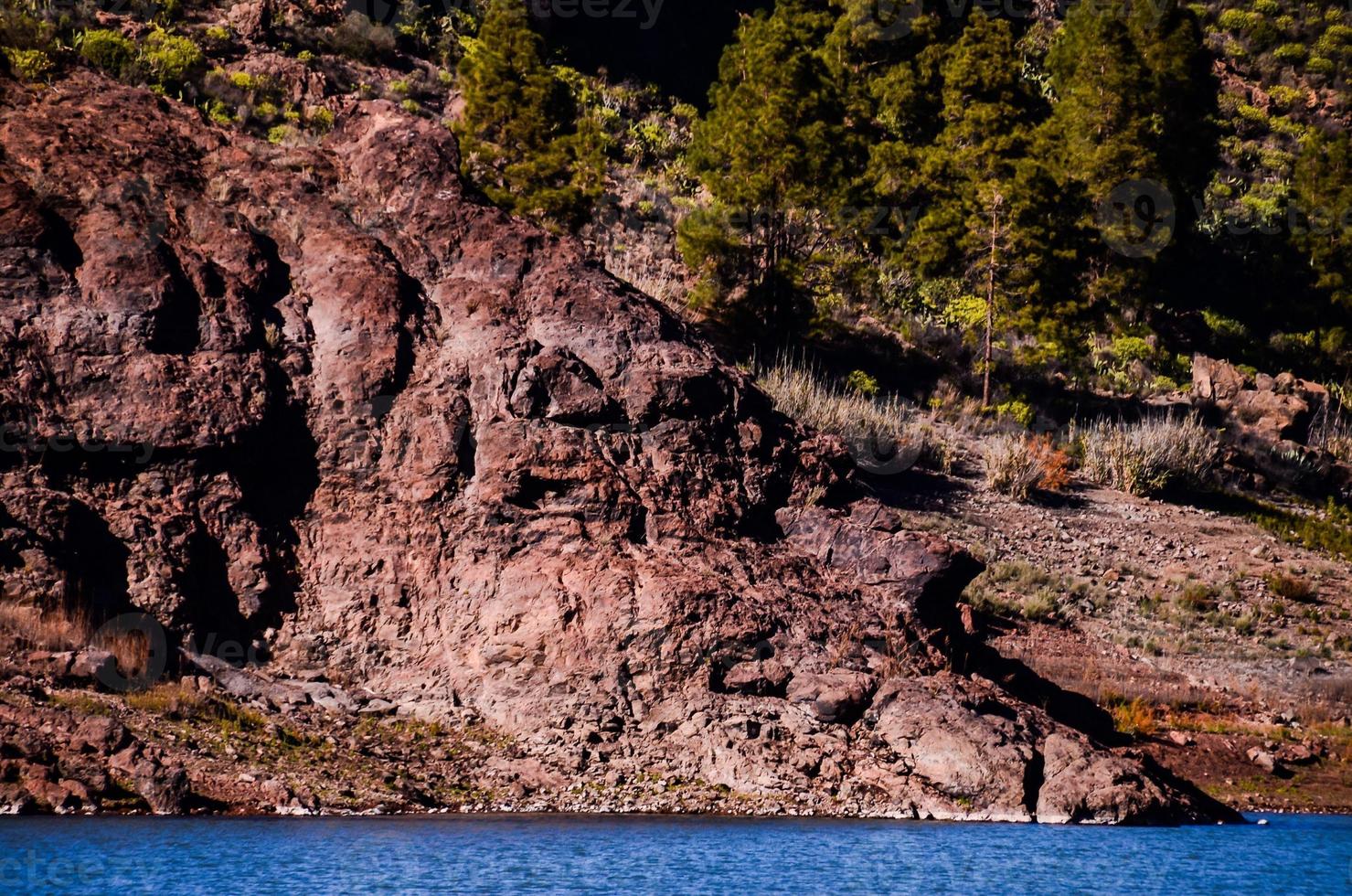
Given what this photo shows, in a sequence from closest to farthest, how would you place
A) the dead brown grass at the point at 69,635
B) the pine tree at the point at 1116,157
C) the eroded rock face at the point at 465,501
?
the dead brown grass at the point at 69,635
the eroded rock face at the point at 465,501
the pine tree at the point at 1116,157

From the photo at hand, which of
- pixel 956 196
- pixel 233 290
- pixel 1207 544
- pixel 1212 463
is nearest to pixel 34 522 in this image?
pixel 233 290

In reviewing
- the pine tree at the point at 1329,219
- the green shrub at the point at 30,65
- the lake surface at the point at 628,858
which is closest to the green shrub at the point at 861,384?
the green shrub at the point at 30,65

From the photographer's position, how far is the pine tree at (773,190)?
34969 mm

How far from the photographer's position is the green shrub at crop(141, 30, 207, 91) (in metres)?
33.0

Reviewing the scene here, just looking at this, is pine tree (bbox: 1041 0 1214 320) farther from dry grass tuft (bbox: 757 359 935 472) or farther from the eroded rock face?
the eroded rock face

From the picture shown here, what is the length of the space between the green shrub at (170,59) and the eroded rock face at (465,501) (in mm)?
13300

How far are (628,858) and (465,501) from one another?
6.27 meters

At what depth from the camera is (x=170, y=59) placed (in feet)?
109

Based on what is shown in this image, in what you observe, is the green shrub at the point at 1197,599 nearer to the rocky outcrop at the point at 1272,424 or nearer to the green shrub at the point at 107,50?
the rocky outcrop at the point at 1272,424

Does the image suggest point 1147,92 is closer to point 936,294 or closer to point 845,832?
point 936,294

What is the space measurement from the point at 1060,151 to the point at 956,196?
15.9 ft

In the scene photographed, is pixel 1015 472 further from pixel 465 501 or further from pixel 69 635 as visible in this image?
pixel 69 635

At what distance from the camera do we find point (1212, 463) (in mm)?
35438

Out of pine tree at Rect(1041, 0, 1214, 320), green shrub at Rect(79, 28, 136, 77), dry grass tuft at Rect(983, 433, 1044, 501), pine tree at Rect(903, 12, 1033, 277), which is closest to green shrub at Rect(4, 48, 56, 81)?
green shrub at Rect(79, 28, 136, 77)
